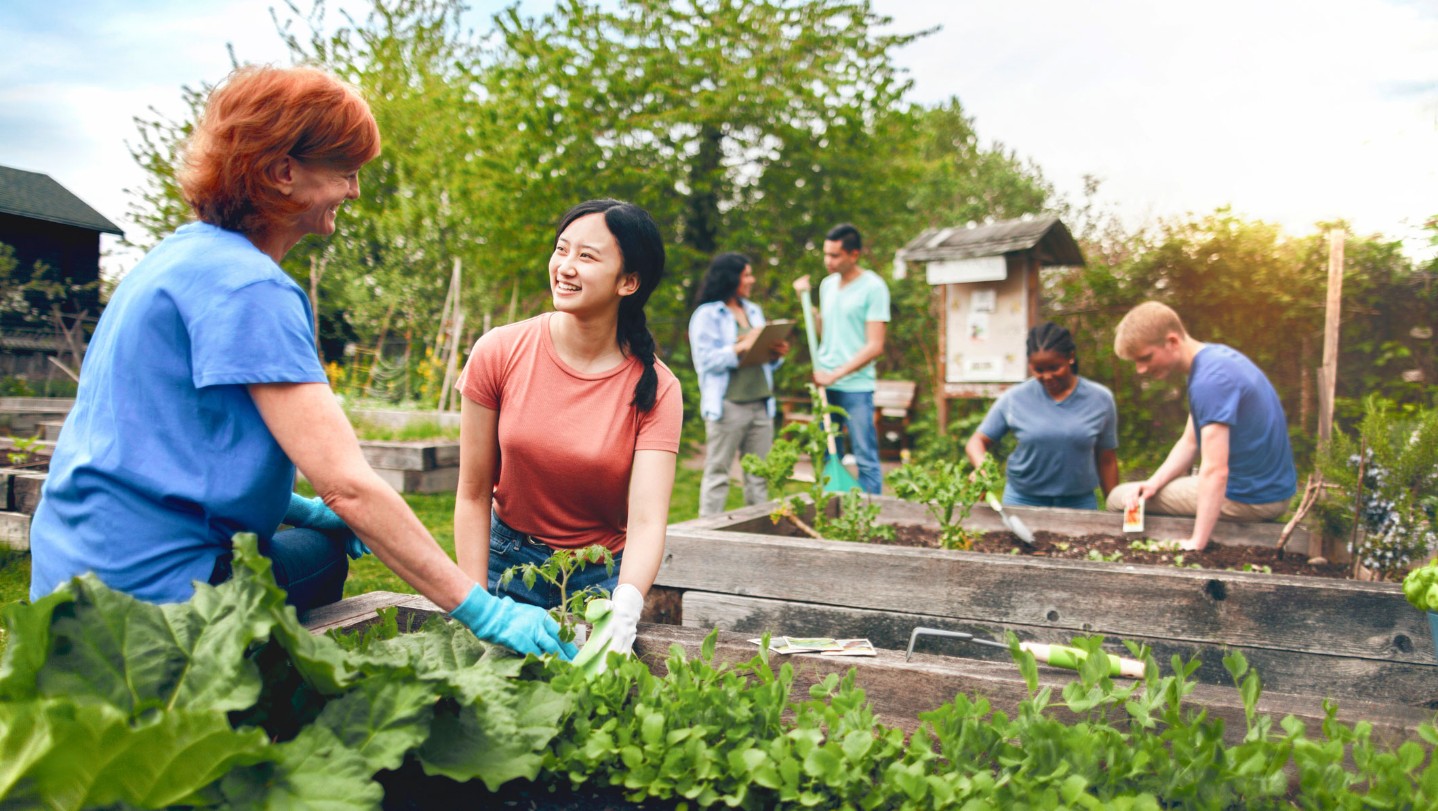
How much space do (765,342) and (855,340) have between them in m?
0.58

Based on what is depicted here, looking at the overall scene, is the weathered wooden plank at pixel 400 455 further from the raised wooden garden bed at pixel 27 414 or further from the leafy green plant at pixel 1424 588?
the leafy green plant at pixel 1424 588

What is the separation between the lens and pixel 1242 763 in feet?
3.53

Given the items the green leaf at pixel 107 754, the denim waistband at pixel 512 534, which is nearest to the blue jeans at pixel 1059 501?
the denim waistband at pixel 512 534

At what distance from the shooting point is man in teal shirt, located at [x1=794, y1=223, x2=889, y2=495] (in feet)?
17.0

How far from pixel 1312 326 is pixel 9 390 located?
45.9ft

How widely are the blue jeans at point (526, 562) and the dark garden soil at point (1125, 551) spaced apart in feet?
3.93

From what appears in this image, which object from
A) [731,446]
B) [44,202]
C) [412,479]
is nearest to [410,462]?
[412,479]

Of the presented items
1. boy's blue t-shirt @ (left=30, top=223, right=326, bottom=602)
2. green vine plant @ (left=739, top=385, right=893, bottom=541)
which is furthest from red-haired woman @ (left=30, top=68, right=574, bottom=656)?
green vine plant @ (left=739, top=385, right=893, bottom=541)

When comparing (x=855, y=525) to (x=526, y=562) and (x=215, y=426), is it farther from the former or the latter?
(x=215, y=426)

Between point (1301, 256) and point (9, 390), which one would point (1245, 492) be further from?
point (9, 390)

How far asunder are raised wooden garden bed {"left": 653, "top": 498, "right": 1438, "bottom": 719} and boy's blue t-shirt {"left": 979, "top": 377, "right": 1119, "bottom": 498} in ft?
5.24

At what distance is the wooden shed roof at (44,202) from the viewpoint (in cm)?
1372

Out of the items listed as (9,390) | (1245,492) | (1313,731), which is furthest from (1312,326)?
(9,390)

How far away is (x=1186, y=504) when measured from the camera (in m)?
3.77
